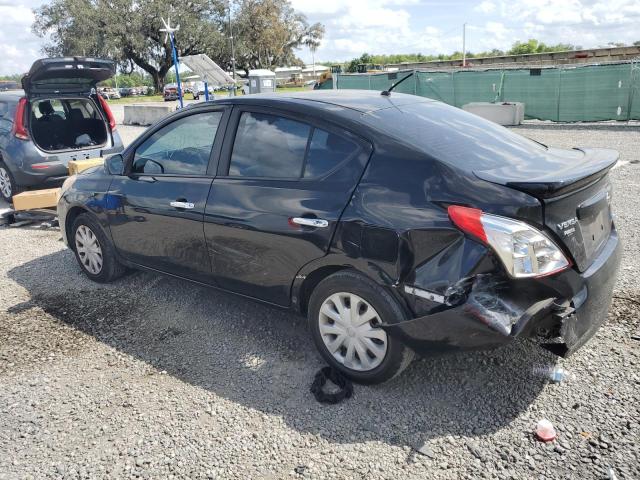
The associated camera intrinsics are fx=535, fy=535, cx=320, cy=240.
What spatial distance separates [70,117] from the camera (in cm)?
856

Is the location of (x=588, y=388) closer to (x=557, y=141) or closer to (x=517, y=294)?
(x=517, y=294)

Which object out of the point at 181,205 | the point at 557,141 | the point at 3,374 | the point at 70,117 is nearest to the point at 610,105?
the point at 557,141

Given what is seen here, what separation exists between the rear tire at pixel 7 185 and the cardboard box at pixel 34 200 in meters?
1.13

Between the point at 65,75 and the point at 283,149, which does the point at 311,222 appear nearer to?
the point at 283,149

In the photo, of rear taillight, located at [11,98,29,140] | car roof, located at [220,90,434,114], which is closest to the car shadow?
car roof, located at [220,90,434,114]

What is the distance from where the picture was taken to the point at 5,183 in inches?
329

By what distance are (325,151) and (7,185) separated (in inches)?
276

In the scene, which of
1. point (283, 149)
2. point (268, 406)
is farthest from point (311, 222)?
point (268, 406)

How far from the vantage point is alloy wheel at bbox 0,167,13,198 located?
27.1ft

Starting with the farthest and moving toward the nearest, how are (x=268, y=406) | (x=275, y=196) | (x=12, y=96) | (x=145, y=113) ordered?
(x=145, y=113)
(x=12, y=96)
(x=275, y=196)
(x=268, y=406)

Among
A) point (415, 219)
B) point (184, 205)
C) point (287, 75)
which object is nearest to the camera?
point (415, 219)

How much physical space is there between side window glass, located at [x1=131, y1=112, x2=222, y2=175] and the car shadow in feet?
3.52

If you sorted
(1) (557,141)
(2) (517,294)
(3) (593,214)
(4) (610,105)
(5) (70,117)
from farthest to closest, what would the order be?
(4) (610,105) → (1) (557,141) → (5) (70,117) → (3) (593,214) → (2) (517,294)

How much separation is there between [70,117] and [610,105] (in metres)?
15.3
